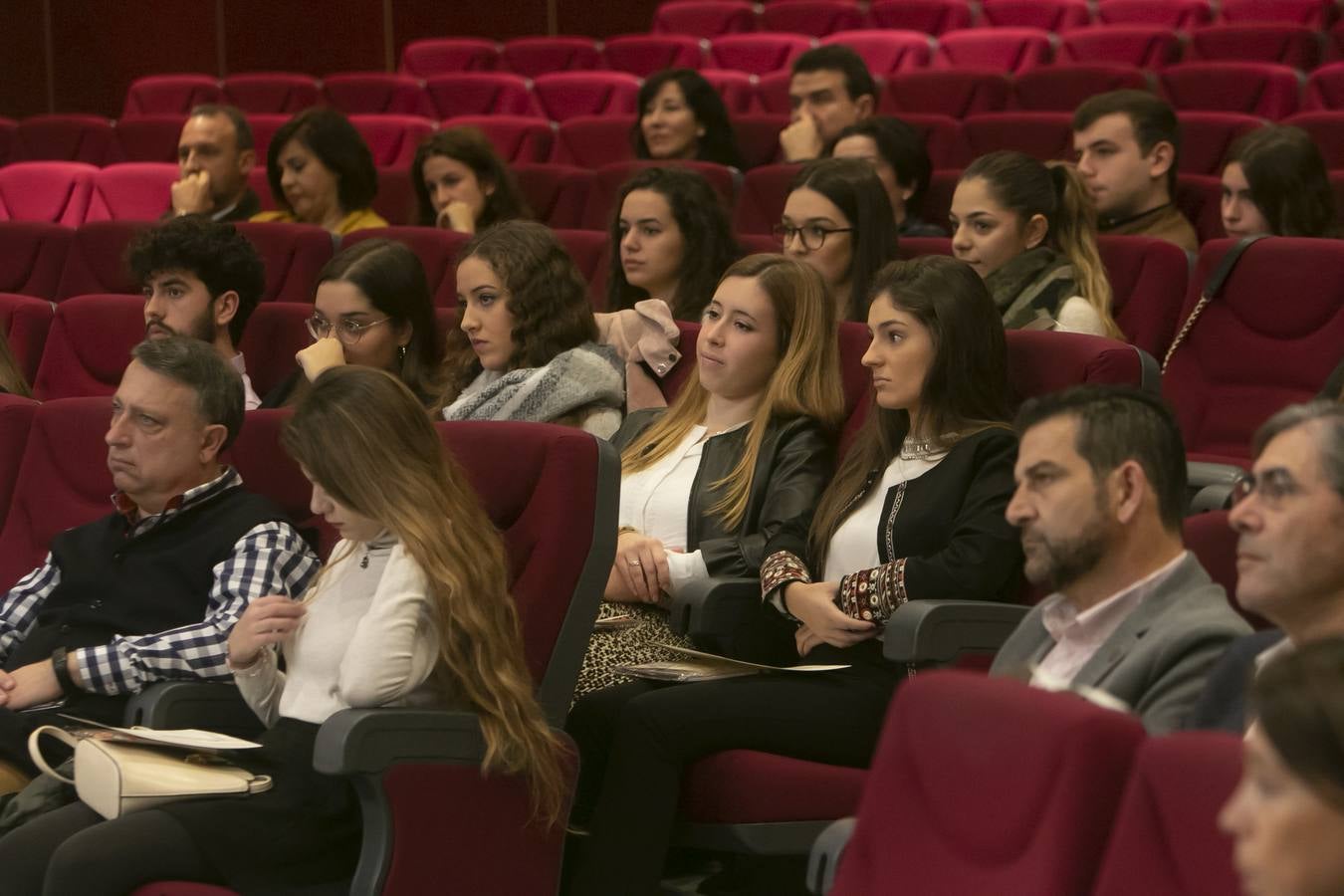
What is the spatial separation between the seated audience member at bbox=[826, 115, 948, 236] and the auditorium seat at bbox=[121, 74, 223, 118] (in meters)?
3.11

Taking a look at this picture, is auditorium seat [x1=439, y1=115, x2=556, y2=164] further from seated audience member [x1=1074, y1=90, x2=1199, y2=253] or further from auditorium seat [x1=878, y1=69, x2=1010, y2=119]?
seated audience member [x1=1074, y1=90, x2=1199, y2=253]

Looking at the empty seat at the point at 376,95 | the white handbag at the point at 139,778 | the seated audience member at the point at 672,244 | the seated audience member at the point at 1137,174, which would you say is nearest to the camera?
the white handbag at the point at 139,778

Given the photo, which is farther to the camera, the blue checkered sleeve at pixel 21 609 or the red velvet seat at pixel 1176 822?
the blue checkered sleeve at pixel 21 609

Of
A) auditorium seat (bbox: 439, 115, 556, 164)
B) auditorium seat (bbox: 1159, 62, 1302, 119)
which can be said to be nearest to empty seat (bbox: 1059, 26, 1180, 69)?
auditorium seat (bbox: 1159, 62, 1302, 119)

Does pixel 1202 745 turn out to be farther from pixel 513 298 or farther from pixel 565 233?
pixel 565 233

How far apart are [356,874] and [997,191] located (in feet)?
4.93

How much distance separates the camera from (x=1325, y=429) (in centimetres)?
141

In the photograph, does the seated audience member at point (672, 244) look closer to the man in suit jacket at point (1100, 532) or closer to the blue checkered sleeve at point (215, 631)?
the blue checkered sleeve at point (215, 631)

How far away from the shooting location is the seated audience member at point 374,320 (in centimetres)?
270

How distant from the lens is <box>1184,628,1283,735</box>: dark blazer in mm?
1362

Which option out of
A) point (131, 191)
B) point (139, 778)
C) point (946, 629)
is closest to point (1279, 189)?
point (946, 629)

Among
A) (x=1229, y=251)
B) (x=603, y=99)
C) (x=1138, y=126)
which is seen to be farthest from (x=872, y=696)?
(x=603, y=99)

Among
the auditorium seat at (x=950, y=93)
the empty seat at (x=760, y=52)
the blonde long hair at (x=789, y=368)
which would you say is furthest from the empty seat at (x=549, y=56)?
the blonde long hair at (x=789, y=368)

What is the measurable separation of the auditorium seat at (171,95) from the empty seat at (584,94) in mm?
1088
